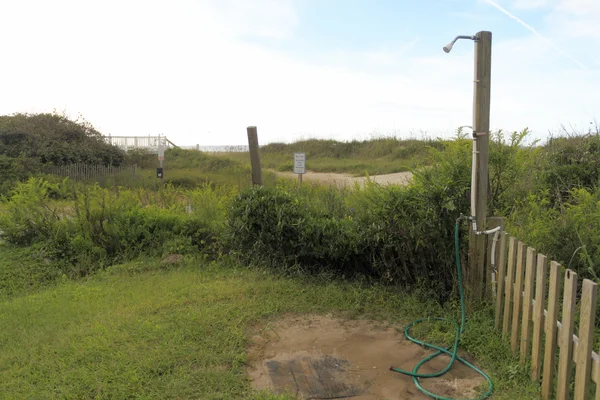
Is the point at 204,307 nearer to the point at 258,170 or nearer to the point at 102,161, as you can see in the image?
the point at 258,170

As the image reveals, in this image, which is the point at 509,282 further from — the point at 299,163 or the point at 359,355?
the point at 299,163

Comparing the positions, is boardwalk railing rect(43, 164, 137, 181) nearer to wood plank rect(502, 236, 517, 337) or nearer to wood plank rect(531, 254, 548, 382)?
wood plank rect(502, 236, 517, 337)

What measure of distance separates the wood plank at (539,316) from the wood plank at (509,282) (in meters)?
0.51

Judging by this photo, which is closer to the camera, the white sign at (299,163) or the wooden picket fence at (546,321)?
the wooden picket fence at (546,321)

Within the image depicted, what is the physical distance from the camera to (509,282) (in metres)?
3.78

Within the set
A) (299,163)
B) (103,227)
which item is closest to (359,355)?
(103,227)

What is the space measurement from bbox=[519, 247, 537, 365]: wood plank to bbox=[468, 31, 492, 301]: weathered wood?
1002mm

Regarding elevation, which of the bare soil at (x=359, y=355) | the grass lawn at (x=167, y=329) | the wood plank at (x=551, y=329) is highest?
the wood plank at (x=551, y=329)

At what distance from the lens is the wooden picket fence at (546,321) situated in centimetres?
259

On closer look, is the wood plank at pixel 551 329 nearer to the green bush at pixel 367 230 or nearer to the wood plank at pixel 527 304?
the wood plank at pixel 527 304

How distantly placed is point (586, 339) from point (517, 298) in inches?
40.9

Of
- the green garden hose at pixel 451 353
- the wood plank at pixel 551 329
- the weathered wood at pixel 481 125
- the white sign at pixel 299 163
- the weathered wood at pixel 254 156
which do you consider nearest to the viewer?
the wood plank at pixel 551 329

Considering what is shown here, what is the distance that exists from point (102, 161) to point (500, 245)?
74.9 feet

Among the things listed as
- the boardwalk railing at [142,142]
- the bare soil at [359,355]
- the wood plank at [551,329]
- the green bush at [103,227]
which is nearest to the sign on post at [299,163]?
the green bush at [103,227]
